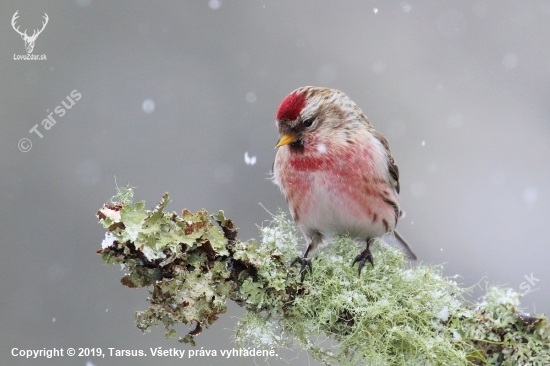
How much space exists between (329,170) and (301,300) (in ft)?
2.27

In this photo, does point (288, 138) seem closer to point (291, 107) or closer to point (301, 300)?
point (291, 107)

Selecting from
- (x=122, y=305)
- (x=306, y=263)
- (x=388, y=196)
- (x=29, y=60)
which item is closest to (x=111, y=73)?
(x=29, y=60)

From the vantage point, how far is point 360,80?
6594 millimetres

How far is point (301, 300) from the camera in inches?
81.1

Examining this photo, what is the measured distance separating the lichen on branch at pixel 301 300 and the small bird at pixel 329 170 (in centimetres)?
39

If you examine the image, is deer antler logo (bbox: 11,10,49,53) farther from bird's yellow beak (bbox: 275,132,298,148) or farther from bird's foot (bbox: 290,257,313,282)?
bird's foot (bbox: 290,257,313,282)

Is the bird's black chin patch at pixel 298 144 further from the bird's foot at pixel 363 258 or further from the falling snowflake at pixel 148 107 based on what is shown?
the falling snowflake at pixel 148 107

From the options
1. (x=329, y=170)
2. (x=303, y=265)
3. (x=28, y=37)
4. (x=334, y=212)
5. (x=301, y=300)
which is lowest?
(x=301, y=300)

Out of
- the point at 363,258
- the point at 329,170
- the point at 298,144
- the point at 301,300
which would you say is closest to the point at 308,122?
the point at 298,144

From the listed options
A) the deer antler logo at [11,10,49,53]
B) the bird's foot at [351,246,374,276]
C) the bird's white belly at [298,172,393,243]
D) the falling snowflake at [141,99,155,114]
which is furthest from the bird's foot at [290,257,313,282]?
the deer antler logo at [11,10,49,53]

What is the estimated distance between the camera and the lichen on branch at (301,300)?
6.21 ft

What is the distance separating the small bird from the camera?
8.35ft

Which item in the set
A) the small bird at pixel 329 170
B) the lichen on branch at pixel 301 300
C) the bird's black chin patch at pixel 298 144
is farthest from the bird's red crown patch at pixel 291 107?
the lichen on branch at pixel 301 300

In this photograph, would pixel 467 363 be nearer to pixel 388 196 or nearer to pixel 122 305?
pixel 388 196
